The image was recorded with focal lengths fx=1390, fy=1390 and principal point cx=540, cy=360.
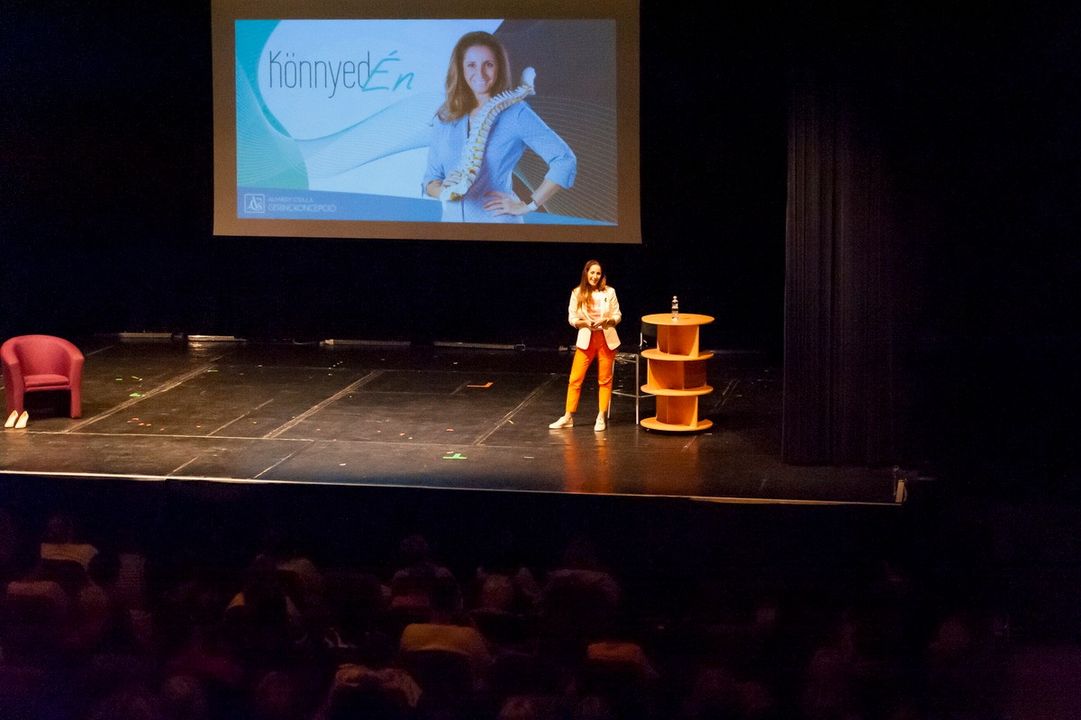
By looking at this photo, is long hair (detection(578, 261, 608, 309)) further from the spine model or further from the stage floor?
the spine model

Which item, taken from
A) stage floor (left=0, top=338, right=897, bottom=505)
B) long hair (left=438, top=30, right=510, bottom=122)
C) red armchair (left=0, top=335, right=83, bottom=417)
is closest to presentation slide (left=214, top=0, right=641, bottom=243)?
long hair (left=438, top=30, right=510, bottom=122)

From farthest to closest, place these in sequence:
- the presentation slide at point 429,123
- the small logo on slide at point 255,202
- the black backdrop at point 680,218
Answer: the small logo on slide at point 255,202
the presentation slide at point 429,123
the black backdrop at point 680,218

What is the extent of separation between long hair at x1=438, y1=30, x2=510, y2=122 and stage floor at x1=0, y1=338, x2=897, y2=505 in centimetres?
217

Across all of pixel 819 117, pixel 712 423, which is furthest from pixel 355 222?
pixel 819 117

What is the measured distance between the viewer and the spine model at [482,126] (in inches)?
448

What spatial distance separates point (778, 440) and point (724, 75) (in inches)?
145

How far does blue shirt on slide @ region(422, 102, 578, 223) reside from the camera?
1143 centimetres

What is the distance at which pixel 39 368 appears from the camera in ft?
32.6

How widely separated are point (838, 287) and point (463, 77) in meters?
4.46

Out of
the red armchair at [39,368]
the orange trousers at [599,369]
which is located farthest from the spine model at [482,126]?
the red armchair at [39,368]

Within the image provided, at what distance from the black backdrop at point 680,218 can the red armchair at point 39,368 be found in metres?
3.17

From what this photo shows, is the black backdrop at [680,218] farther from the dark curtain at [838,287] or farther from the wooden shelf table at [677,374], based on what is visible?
the wooden shelf table at [677,374]

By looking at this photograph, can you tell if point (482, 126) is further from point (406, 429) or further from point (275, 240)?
point (406, 429)

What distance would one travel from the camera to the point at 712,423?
962 cm
